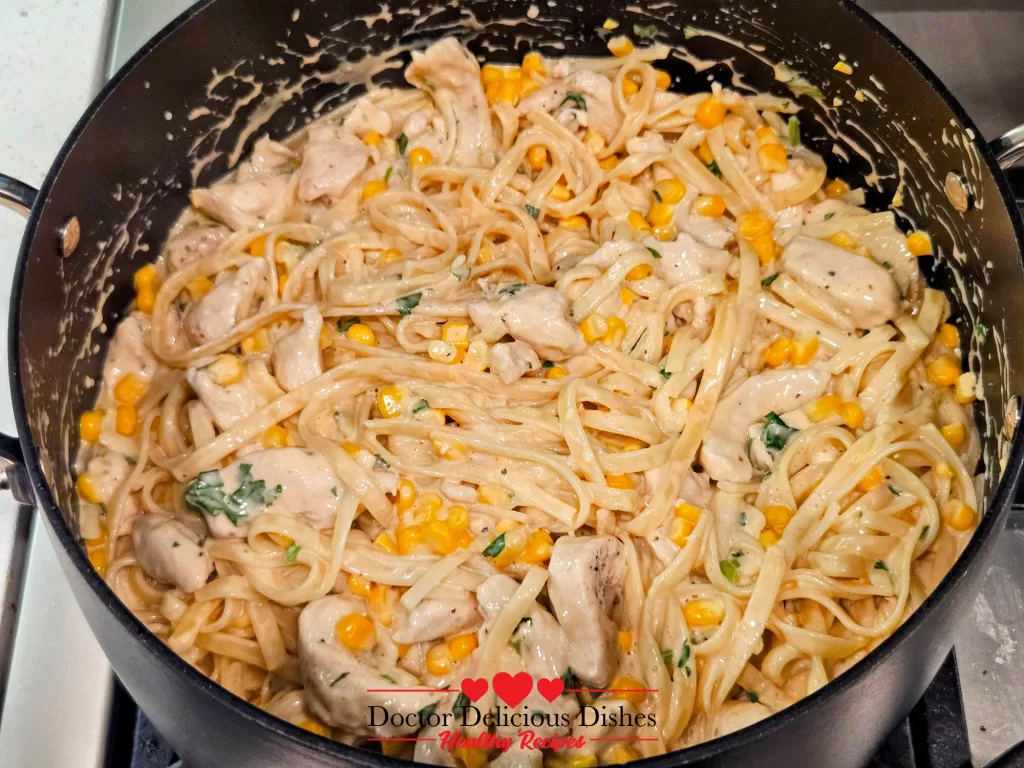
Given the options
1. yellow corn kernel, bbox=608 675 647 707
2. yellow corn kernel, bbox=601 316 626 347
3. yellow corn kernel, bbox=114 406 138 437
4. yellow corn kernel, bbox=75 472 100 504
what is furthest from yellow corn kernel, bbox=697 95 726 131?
yellow corn kernel, bbox=75 472 100 504

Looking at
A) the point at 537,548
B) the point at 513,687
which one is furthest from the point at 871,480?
the point at 513,687

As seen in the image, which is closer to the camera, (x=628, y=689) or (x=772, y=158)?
(x=628, y=689)

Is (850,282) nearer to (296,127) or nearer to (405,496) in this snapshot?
(405,496)

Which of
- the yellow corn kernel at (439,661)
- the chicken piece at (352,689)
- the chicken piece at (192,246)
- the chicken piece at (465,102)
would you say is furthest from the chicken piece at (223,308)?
the yellow corn kernel at (439,661)

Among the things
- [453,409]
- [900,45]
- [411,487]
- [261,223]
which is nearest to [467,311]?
[453,409]

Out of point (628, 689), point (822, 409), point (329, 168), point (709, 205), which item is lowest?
point (628, 689)

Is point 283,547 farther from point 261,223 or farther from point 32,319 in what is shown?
point 261,223

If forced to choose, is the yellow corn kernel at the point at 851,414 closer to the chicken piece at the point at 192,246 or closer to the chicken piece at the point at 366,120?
the chicken piece at the point at 366,120
